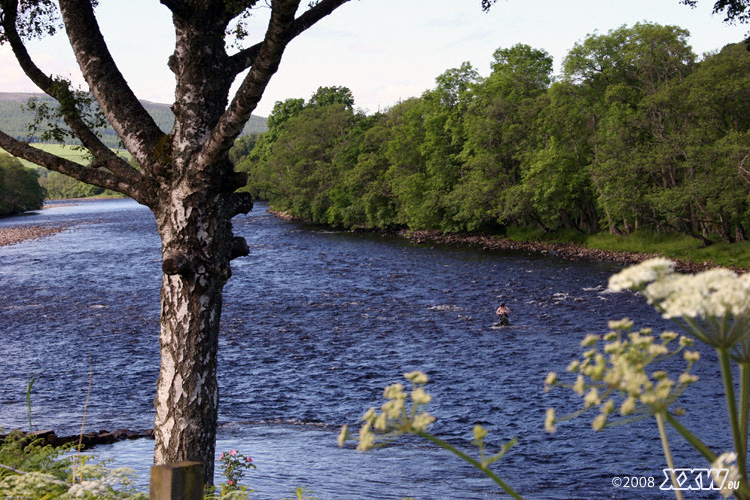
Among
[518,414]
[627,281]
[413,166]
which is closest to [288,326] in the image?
[518,414]


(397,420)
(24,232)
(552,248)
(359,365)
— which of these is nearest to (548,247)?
(552,248)

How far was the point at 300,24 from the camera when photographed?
703 cm

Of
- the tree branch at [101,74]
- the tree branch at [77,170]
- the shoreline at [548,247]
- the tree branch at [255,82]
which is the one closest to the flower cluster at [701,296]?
the tree branch at [255,82]

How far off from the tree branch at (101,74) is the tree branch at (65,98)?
0.28 meters

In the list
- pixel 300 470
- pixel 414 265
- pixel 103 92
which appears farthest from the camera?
pixel 414 265

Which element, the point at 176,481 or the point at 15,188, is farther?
the point at 15,188

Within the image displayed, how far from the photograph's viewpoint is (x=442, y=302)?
3109 centimetres

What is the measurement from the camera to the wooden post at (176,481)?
2971 mm

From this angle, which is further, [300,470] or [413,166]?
[413,166]

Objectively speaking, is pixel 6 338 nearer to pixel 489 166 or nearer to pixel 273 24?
pixel 273 24

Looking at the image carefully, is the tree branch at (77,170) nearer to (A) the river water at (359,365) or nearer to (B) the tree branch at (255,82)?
(B) the tree branch at (255,82)

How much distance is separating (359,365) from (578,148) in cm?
3516

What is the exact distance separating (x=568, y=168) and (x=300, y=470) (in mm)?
41916

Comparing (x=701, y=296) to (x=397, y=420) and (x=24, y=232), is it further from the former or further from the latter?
(x=24, y=232)
